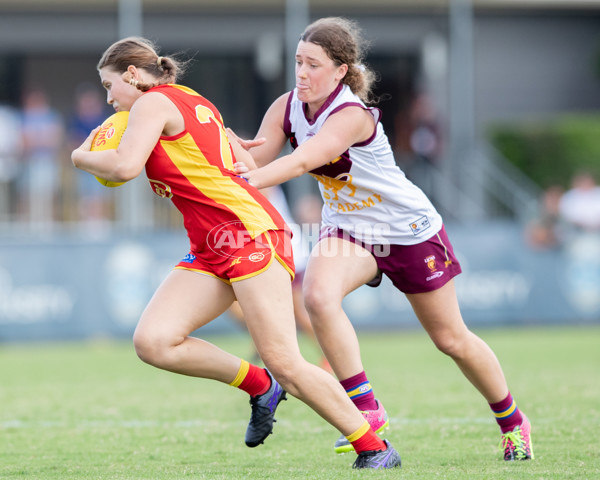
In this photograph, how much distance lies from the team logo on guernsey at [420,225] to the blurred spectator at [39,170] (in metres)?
10.5

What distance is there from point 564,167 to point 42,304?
1082 centimetres

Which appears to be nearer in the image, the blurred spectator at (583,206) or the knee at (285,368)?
the knee at (285,368)

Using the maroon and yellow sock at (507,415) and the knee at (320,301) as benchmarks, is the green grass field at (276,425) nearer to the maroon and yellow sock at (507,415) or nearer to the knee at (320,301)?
the maroon and yellow sock at (507,415)

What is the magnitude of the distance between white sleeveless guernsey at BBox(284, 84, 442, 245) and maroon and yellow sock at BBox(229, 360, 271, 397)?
865 mm

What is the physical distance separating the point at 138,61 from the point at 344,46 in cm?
103

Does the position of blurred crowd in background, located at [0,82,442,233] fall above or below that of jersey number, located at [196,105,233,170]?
below

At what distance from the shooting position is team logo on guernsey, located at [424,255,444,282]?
4.93 m

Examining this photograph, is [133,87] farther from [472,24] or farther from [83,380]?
[472,24]

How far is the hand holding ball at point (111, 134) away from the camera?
4.30 meters

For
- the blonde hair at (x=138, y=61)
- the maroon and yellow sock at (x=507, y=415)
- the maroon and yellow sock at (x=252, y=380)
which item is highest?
the blonde hair at (x=138, y=61)

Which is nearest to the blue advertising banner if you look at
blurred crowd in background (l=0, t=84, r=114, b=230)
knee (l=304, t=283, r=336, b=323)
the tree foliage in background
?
blurred crowd in background (l=0, t=84, r=114, b=230)

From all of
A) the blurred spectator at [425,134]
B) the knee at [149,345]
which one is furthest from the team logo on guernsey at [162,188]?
the blurred spectator at [425,134]

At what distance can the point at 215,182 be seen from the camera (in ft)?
14.5

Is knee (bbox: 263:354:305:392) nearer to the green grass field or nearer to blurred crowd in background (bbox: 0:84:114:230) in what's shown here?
the green grass field
